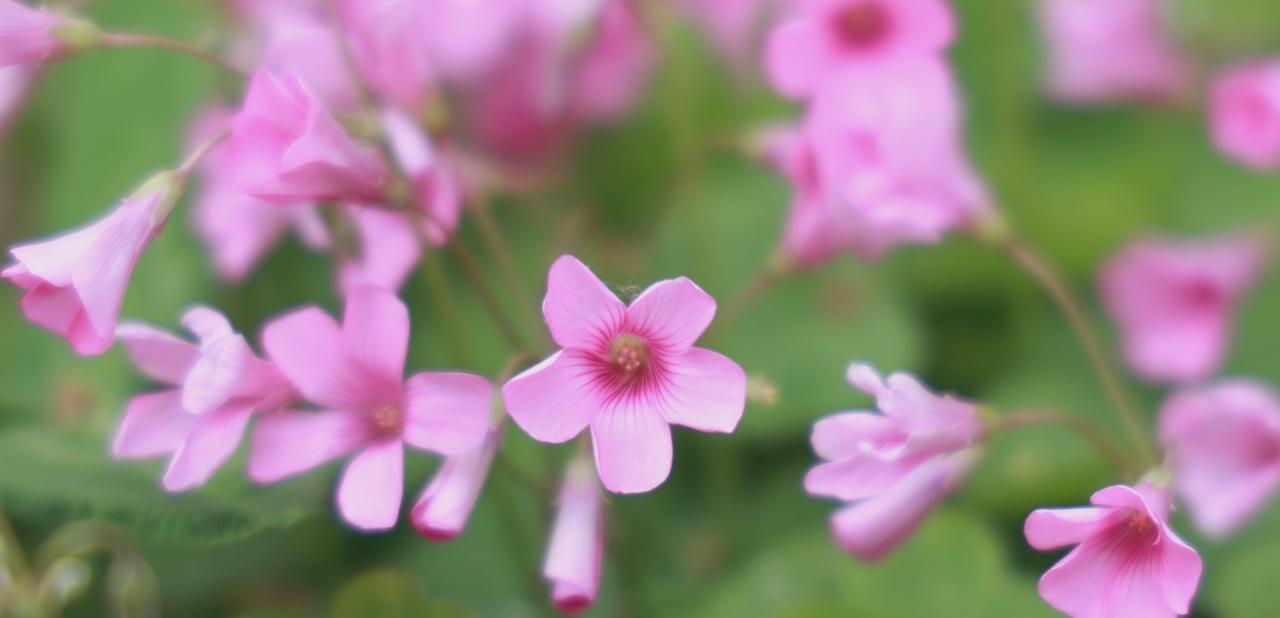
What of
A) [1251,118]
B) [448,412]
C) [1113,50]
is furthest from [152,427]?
[1113,50]

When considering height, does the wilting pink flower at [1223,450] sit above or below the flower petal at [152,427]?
above

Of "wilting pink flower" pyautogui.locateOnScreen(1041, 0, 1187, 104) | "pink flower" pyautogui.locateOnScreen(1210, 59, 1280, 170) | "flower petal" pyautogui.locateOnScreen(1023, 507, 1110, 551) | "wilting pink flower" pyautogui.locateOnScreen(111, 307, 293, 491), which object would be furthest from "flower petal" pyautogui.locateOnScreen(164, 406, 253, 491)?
Result: "wilting pink flower" pyautogui.locateOnScreen(1041, 0, 1187, 104)

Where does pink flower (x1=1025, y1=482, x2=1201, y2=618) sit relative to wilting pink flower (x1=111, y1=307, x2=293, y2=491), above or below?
above

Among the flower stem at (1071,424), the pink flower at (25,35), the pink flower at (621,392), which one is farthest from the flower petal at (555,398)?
the pink flower at (25,35)

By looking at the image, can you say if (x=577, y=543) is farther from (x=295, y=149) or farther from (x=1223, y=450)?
(x=1223, y=450)

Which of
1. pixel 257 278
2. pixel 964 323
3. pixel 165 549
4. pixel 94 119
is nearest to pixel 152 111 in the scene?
pixel 94 119

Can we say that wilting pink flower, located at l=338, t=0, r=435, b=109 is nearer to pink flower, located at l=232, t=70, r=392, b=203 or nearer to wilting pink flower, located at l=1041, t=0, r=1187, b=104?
pink flower, located at l=232, t=70, r=392, b=203

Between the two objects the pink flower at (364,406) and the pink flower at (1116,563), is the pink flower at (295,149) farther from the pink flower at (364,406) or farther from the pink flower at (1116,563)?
the pink flower at (1116,563)
